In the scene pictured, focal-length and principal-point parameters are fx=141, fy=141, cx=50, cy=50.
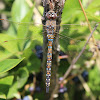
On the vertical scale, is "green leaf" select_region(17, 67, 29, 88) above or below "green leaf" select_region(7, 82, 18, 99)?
above

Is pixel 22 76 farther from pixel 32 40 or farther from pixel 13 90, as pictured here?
pixel 32 40

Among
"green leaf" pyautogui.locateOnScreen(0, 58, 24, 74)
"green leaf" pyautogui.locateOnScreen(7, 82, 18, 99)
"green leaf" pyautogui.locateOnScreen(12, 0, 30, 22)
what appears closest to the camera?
"green leaf" pyautogui.locateOnScreen(0, 58, 24, 74)

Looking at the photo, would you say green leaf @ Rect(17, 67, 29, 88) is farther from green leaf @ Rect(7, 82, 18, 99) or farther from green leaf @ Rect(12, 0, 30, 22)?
green leaf @ Rect(12, 0, 30, 22)

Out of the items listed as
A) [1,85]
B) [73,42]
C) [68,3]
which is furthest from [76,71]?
[1,85]

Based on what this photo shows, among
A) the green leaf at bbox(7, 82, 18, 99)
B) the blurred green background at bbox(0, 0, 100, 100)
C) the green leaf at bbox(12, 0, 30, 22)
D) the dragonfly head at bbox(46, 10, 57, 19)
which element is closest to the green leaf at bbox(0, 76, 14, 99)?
the blurred green background at bbox(0, 0, 100, 100)

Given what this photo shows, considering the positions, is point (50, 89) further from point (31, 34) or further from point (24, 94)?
point (31, 34)

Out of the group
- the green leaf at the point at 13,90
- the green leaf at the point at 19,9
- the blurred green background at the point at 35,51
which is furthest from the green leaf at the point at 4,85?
the green leaf at the point at 19,9

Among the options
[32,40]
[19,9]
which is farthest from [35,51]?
[19,9]

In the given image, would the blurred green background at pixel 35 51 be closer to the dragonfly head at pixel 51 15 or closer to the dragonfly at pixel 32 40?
the dragonfly at pixel 32 40
